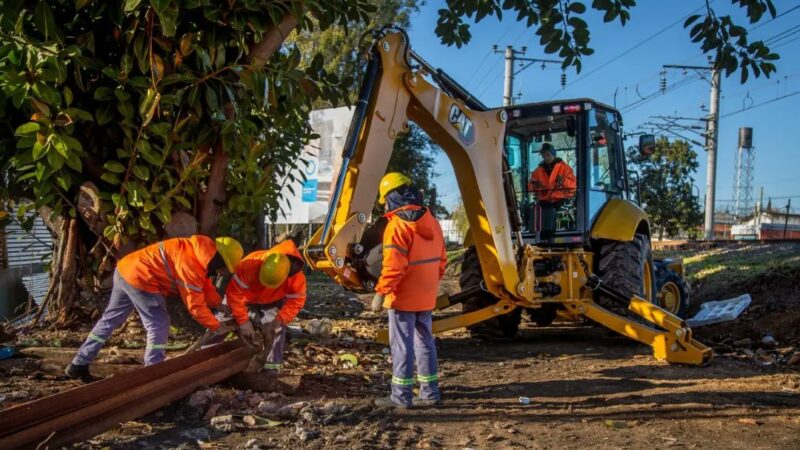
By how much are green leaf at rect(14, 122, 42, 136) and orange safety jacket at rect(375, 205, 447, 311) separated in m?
2.84

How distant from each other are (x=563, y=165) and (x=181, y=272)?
14.8ft

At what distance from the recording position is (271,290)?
5906 millimetres

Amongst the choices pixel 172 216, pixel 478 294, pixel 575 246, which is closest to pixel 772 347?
pixel 575 246

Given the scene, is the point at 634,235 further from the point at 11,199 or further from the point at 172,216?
the point at 11,199

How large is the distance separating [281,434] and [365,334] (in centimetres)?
436

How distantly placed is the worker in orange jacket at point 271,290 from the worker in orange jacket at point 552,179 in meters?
3.31

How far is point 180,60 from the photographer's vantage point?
239 inches

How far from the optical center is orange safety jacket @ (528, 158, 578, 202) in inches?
311

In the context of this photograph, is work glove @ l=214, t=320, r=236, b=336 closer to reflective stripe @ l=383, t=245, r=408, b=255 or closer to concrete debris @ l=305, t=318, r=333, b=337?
reflective stripe @ l=383, t=245, r=408, b=255

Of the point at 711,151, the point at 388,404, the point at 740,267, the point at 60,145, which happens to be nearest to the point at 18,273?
the point at 60,145

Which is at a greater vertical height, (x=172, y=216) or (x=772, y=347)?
(x=172, y=216)

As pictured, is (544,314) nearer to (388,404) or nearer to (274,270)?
(388,404)

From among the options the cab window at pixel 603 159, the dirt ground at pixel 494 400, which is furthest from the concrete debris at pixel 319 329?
the cab window at pixel 603 159

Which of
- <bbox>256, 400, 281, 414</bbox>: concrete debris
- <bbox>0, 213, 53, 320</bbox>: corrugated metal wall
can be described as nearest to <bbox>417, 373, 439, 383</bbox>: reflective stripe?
<bbox>256, 400, 281, 414</bbox>: concrete debris
